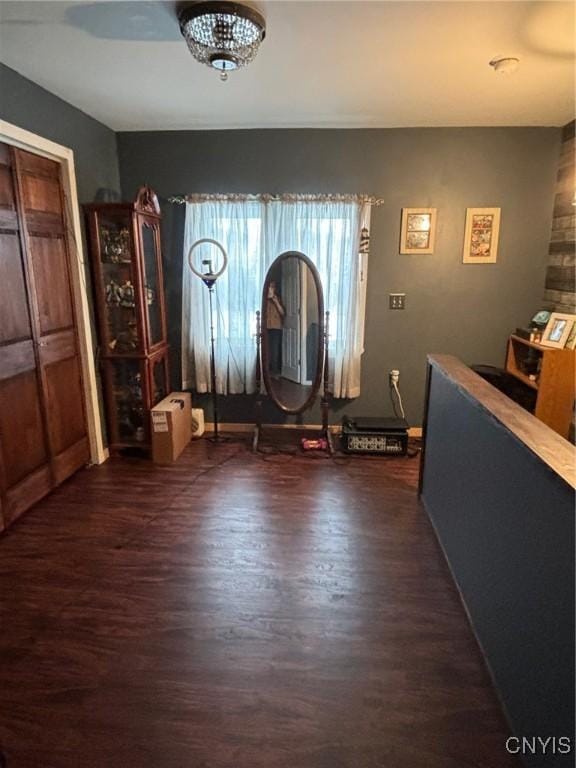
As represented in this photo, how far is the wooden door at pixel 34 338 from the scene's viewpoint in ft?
7.80

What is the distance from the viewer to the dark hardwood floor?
1352mm

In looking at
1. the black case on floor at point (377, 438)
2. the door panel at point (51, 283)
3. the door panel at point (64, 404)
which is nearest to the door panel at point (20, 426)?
the door panel at point (64, 404)

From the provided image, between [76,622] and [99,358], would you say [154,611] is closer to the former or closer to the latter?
[76,622]

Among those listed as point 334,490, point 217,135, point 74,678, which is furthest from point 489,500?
point 217,135

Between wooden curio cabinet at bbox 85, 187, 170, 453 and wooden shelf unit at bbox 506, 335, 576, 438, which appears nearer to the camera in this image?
Answer: wooden shelf unit at bbox 506, 335, 576, 438

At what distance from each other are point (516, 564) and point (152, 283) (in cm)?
305

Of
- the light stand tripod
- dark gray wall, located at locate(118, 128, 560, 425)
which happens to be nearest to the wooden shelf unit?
dark gray wall, located at locate(118, 128, 560, 425)

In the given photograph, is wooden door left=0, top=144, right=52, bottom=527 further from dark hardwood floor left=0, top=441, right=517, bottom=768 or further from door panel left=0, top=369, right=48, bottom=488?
dark hardwood floor left=0, top=441, right=517, bottom=768

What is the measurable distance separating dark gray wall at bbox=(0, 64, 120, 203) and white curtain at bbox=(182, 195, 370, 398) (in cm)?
69

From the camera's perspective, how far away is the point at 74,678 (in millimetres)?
1564

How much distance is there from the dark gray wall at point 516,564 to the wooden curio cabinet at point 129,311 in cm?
221

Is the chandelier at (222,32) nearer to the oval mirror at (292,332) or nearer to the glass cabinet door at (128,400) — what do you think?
the oval mirror at (292,332)

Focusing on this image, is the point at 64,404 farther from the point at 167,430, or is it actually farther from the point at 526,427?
the point at 526,427

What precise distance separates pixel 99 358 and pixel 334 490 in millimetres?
1941
